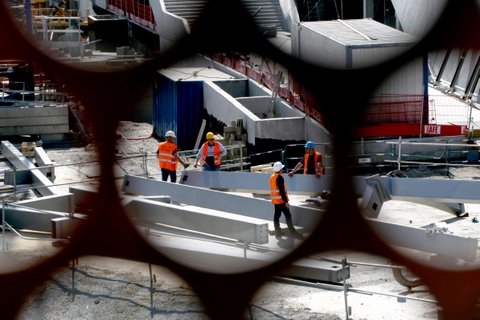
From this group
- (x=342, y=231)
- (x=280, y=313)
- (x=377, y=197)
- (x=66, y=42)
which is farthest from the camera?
(x=66, y=42)

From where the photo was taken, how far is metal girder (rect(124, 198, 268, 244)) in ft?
7.45

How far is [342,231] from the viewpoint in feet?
7.20

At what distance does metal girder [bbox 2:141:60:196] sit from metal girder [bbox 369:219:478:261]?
3.42 ft

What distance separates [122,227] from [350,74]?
0.63 metres

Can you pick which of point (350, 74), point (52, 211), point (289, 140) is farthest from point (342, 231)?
point (289, 140)

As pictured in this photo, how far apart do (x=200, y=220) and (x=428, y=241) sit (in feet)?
1.80

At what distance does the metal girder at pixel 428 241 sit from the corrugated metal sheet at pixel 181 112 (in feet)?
4.77

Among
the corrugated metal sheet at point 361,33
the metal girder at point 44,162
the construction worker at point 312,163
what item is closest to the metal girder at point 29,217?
the metal girder at point 44,162

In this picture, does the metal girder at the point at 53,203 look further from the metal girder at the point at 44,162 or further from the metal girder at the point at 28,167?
the metal girder at the point at 44,162

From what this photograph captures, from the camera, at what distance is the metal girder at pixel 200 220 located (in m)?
2.27

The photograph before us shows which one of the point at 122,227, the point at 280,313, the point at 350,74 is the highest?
the point at 350,74

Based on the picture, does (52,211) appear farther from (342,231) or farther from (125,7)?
(125,7)

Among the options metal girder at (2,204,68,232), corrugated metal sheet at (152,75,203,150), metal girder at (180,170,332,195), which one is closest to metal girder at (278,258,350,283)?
metal girder at (180,170,332,195)

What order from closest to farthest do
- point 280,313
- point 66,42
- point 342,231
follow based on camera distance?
1. point 280,313
2. point 342,231
3. point 66,42
